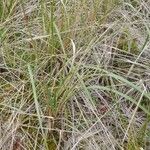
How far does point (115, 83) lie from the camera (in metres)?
1.56

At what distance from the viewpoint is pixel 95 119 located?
4.69 ft

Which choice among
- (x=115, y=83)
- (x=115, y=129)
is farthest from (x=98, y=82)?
(x=115, y=129)

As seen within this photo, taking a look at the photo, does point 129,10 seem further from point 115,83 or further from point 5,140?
point 5,140

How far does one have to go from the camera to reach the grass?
1.36m

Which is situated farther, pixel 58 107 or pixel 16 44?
pixel 16 44

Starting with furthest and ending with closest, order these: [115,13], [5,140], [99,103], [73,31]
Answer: [115,13] < [73,31] < [99,103] < [5,140]

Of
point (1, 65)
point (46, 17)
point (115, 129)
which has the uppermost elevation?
point (46, 17)

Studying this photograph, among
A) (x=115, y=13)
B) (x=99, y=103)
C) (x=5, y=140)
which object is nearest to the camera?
(x=5, y=140)

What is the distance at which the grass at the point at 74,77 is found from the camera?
1.36 metres

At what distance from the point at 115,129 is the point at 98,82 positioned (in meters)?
0.20

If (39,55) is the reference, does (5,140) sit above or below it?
below

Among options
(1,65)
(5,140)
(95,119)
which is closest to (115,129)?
(95,119)

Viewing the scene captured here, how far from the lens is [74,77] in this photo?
1443mm

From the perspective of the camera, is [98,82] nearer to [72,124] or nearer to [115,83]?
[115,83]
